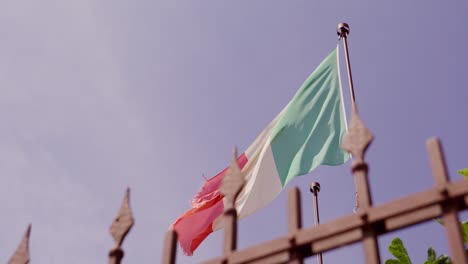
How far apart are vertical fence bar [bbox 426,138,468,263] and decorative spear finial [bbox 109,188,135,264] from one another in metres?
1.60

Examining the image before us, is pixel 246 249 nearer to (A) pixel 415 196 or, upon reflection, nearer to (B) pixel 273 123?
(A) pixel 415 196

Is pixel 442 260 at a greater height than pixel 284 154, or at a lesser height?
lesser

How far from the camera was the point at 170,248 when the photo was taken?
3211 millimetres

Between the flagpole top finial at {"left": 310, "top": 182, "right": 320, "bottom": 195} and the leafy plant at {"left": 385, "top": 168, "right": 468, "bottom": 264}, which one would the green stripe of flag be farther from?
the flagpole top finial at {"left": 310, "top": 182, "right": 320, "bottom": 195}

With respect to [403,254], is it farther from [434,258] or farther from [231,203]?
[231,203]

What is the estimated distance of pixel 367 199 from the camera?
2.72 m

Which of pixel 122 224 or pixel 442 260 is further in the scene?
pixel 442 260

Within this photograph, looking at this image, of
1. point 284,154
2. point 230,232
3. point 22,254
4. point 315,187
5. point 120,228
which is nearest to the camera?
point 230,232

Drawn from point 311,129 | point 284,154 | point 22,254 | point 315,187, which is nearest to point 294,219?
point 22,254

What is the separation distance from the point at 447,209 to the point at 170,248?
1.41 m

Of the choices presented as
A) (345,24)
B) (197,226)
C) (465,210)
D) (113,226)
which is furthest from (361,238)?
(345,24)

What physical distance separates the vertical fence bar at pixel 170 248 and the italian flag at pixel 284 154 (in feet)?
18.2

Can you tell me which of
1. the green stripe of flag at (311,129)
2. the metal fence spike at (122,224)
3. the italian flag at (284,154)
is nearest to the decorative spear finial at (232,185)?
the metal fence spike at (122,224)

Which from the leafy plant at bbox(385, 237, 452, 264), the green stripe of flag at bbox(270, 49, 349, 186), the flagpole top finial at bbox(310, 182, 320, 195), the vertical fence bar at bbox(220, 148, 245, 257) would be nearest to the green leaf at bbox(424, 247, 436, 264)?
the leafy plant at bbox(385, 237, 452, 264)
